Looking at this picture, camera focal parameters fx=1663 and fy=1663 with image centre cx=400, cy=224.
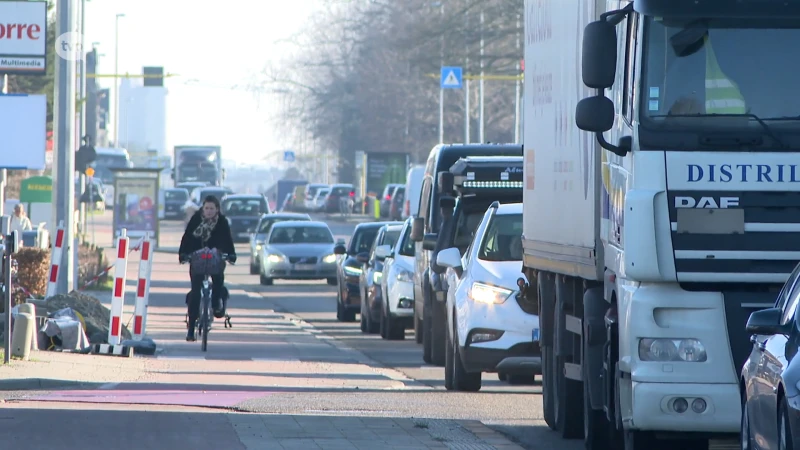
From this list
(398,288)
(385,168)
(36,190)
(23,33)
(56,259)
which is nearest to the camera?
(56,259)

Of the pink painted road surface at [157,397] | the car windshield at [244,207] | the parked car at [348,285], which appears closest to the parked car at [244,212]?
the car windshield at [244,207]

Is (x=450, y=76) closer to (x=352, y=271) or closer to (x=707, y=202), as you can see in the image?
(x=352, y=271)

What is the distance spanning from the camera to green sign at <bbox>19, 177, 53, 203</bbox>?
4506cm

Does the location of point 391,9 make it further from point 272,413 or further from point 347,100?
point 272,413

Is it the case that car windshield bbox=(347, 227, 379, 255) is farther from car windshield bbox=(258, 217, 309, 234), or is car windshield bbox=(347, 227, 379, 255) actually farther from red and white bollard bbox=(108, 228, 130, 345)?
car windshield bbox=(258, 217, 309, 234)

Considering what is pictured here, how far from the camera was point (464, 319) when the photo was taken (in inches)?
593

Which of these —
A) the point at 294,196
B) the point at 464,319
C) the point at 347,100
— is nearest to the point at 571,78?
the point at 464,319

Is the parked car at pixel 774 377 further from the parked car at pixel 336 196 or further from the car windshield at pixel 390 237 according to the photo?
the parked car at pixel 336 196

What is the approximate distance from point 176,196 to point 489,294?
219 ft

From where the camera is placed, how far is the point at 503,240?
1584 centimetres

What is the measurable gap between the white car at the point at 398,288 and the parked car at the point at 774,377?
14.4 meters

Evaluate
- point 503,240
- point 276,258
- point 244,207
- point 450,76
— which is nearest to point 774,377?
point 503,240

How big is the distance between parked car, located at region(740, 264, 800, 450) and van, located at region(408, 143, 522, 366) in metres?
10.3

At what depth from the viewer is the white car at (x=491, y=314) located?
48.2ft
